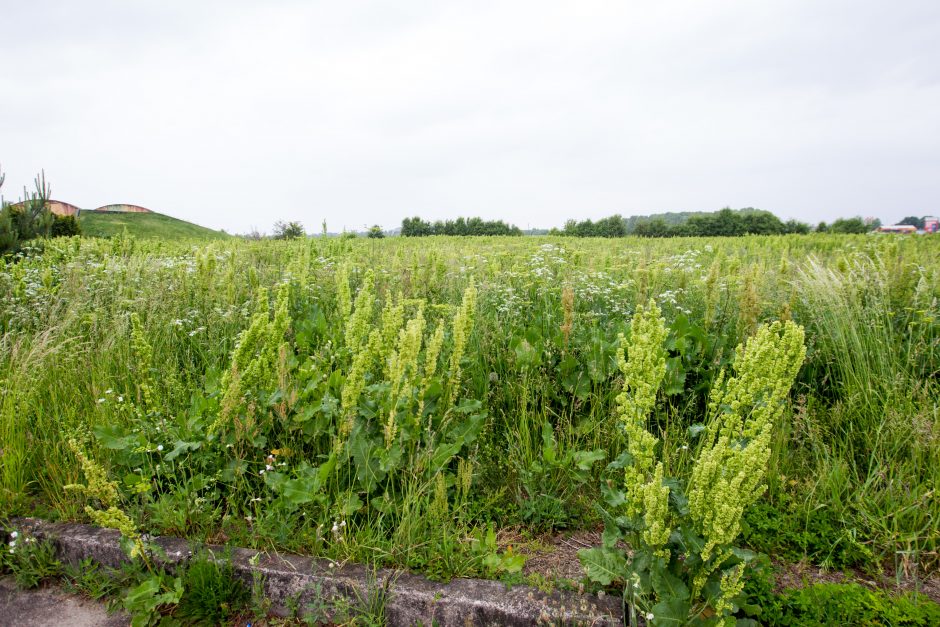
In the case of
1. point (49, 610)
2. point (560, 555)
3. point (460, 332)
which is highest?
point (460, 332)

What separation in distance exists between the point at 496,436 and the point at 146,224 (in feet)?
122

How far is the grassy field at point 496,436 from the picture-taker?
2047mm

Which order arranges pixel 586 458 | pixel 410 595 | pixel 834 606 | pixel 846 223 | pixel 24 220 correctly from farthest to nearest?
pixel 846 223, pixel 24 220, pixel 586 458, pixel 410 595, pixel 834 606

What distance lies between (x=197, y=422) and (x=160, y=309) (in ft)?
7.22

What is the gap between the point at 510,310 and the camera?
4289 mm

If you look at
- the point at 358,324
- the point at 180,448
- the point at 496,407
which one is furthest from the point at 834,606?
the point at 180,448

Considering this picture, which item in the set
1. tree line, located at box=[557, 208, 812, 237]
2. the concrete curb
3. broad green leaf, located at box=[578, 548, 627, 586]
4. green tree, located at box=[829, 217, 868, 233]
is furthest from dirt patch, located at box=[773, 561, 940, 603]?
green tree, located at box=[829, 217, 868, 233]

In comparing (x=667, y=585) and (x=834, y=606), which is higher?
(x=667, y=585)

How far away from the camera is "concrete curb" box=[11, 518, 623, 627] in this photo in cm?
194

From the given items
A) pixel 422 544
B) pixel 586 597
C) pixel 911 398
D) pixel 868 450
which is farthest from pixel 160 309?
pixel 911 398

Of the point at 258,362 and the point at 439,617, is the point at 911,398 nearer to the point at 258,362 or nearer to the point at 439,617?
the point at 439,617

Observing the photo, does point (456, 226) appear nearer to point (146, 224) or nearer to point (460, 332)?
point (146, 224)

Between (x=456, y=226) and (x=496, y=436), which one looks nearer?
(x=496, y=436)

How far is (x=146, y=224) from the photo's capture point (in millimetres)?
32719
